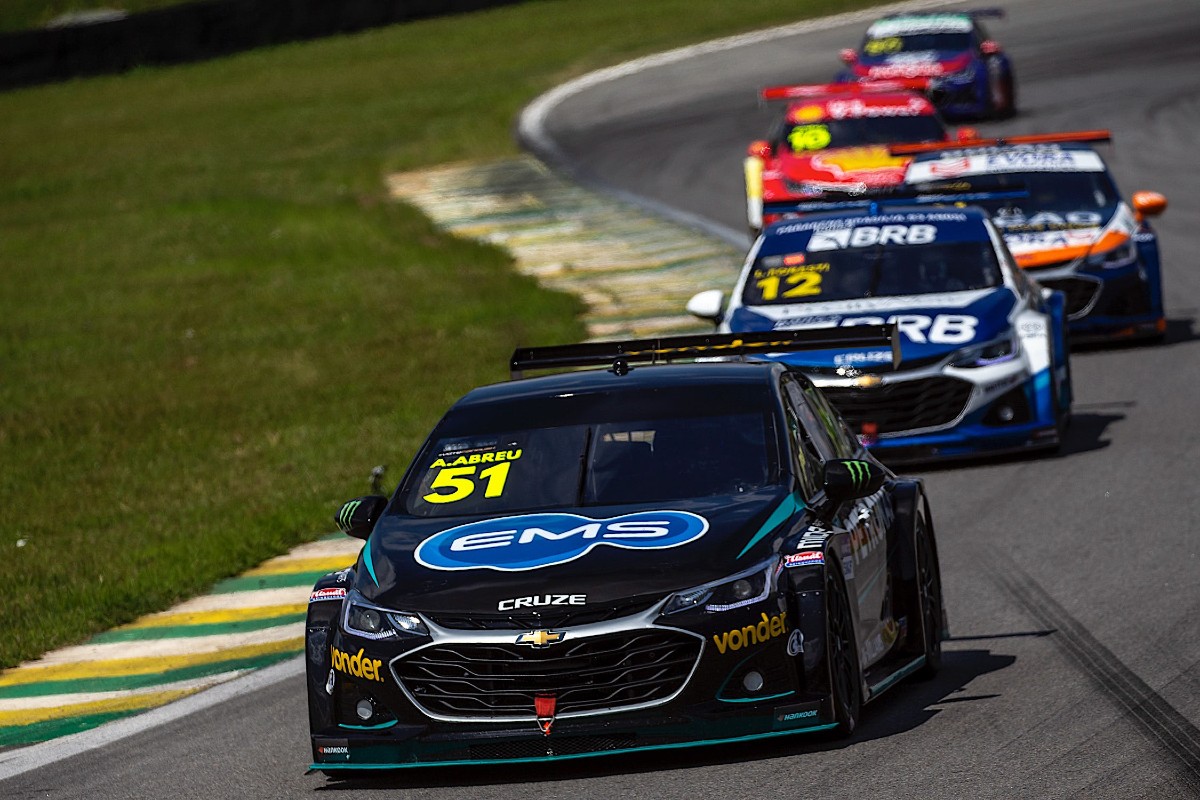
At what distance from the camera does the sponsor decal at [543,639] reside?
6.55 meters

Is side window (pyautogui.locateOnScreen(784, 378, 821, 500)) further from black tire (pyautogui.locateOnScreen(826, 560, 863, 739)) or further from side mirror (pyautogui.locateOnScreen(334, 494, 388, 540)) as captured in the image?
side mirror (pyautogui.locateOnScreen(334, 494, 388, 540))

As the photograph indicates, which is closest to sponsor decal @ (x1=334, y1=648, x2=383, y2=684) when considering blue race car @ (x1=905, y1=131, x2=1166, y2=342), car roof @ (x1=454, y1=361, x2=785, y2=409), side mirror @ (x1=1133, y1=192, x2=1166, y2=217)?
car roof @ (x1=454, y1=361, x2=785, y2=409)

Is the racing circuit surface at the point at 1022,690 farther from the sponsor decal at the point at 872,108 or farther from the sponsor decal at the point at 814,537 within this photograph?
the sponsor decal at the point at 872,108

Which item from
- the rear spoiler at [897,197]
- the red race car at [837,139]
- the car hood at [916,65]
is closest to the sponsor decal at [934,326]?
the rear spoiler at [897,197]

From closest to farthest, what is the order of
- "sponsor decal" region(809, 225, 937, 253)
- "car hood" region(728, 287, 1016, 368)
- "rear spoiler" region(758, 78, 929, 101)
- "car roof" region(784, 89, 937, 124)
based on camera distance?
"car hood" region(728, 287, 1016, 368)
"sponsor decal" region(809, 225, 937, 253)
"rear spoiler" region(758, 78, 929, 101)
"car roof" region(784, 89, 937, 124)

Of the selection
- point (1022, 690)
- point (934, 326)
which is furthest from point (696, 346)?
point (934, 326)

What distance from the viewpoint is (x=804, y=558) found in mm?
6863

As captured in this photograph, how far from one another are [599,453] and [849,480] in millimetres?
904

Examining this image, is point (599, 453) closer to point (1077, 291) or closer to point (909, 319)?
point (909, 319)

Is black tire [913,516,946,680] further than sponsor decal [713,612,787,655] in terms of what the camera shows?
Yes

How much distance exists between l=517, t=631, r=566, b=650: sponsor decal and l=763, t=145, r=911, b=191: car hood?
15.7 meters

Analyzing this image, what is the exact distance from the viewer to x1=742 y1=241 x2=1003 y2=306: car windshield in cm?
1391

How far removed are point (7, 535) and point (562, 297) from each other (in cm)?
893

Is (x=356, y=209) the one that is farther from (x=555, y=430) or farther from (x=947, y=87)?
(x=555, y=430)
